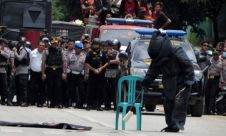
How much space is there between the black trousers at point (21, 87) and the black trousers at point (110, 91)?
2242 millimetres

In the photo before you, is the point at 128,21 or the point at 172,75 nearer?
the point at 172,75

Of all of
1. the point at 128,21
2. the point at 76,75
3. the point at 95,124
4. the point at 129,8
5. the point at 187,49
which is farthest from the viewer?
the point at 129,8

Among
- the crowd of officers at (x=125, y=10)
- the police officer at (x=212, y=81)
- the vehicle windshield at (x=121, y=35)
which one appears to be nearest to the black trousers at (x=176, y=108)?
the police officer at (x=212, y=81)

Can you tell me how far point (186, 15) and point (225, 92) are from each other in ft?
55.2

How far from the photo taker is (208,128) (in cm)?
1994

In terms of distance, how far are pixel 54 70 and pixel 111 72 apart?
1581mm

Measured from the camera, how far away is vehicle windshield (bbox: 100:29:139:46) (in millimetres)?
27828

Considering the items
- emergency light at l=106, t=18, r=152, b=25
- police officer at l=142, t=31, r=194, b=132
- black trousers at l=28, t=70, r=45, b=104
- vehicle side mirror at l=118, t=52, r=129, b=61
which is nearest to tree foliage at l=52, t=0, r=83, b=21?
emergency light at l=106, t=18, r=152, b=25

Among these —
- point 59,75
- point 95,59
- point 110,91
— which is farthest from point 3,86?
point 110,91

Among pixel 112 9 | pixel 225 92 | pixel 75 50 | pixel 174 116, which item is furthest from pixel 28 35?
pixel 174 116

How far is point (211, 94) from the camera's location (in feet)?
91.2

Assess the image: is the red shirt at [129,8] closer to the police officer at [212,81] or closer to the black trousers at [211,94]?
the police officer at [212,81]

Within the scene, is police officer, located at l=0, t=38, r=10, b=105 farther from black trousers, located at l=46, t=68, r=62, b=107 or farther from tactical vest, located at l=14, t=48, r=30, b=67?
black trousers, located at l=46, t=68, r=62, b=107

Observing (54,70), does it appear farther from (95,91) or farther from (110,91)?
(110,91)
